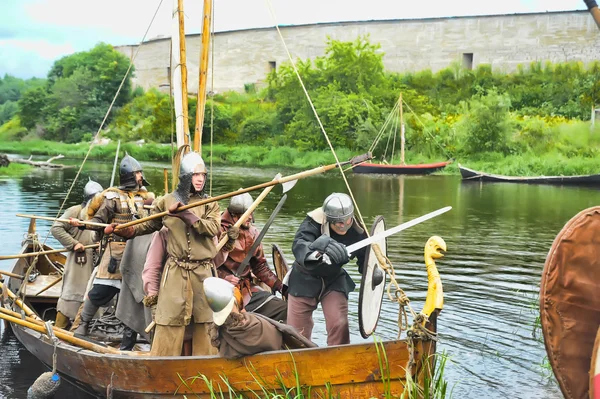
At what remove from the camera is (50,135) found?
62406 millimetres

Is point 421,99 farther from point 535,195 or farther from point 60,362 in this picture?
point 60,362

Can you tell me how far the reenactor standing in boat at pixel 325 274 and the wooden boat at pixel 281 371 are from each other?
0.73m

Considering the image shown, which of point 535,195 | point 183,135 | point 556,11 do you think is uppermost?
point 556,11

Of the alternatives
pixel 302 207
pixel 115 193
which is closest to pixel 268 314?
pixel 115 193

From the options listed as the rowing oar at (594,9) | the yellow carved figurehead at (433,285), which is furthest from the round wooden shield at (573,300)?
the yellow carved figurehead at (433,285)

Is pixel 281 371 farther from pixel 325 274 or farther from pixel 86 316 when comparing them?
pixel 86 316

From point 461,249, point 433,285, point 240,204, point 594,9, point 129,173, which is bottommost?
point 461,249

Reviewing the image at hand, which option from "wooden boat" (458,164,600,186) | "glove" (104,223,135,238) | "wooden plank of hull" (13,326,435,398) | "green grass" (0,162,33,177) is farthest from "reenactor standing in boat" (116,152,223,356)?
"wooden boat" (458,164,600,186)

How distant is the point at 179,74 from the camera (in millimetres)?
7684

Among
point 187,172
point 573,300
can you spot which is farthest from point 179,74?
point 573,300

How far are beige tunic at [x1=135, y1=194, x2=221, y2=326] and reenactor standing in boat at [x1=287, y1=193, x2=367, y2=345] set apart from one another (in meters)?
0.63

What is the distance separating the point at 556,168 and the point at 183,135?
31015mm

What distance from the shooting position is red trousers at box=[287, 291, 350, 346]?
620 centimetres

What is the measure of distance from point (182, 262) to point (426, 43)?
5357cm
